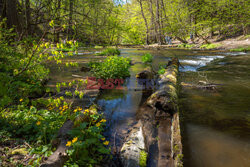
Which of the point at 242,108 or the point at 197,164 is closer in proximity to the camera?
the point at 197,164

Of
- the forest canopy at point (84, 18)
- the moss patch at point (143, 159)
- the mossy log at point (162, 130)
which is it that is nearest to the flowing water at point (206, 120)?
the mossy log at point (162, 130)

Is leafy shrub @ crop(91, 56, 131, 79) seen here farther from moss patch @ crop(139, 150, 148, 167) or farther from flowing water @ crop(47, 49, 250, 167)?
moss patch @ crop(139, 150, 148, 167)

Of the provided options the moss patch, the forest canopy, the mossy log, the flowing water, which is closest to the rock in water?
the moss patch

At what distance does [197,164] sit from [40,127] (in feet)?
9.92

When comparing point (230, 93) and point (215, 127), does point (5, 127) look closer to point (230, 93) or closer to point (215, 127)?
point (215, 127)

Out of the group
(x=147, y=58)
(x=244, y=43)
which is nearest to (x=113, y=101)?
(x=147, y=58)

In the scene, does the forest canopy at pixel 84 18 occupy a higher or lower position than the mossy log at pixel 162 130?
higher

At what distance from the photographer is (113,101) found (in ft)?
16.9

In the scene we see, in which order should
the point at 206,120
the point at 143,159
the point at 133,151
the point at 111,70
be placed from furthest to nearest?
the point at 111,70
the point at 206,120
the point at 133,151
the point at 143,159

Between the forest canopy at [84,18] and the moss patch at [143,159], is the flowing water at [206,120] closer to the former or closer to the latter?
the moss patch at [143,159]

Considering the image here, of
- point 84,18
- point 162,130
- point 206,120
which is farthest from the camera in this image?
point 206,120

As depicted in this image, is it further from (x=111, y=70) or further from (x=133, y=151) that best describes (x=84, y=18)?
(x=111, y=70)

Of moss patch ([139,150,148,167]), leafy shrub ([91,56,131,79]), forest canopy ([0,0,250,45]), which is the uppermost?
forest canopy ([0,0,250,45])

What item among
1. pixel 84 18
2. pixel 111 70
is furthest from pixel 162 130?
pixel 111 70
